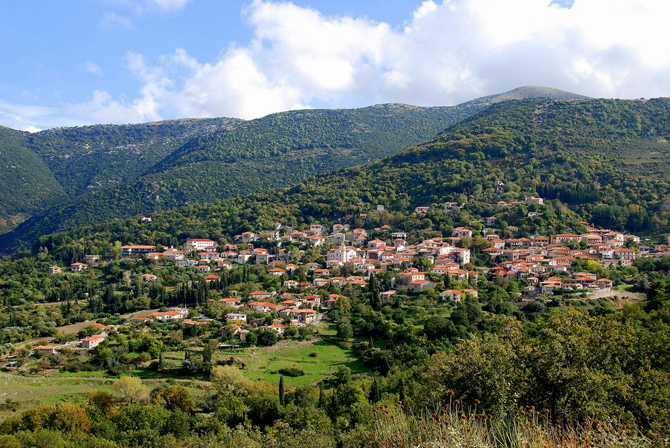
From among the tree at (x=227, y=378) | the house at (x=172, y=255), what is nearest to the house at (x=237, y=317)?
the tree at (x=227, y=378)

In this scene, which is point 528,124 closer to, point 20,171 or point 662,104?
point 662,104

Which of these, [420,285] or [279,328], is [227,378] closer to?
[279,328]

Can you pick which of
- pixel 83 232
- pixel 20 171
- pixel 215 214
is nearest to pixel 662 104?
pixel 215 214

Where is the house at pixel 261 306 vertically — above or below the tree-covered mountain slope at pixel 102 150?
below

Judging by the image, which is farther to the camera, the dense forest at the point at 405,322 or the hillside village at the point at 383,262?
the hillside village at the point at 383,262

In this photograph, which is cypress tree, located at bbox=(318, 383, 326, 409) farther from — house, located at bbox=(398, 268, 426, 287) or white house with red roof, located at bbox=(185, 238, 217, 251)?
white house with red roof, located at bbox=(185, 238, 217, 251)

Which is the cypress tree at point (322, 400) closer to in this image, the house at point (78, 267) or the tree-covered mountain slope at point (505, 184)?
the tree-covered mountain slope at point (505, 184)

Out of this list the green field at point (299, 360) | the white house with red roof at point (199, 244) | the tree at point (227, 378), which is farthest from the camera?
the white house with red roof at point (199, 244)

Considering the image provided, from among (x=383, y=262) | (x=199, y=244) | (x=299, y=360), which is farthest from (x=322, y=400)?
(x=199, y=244)
